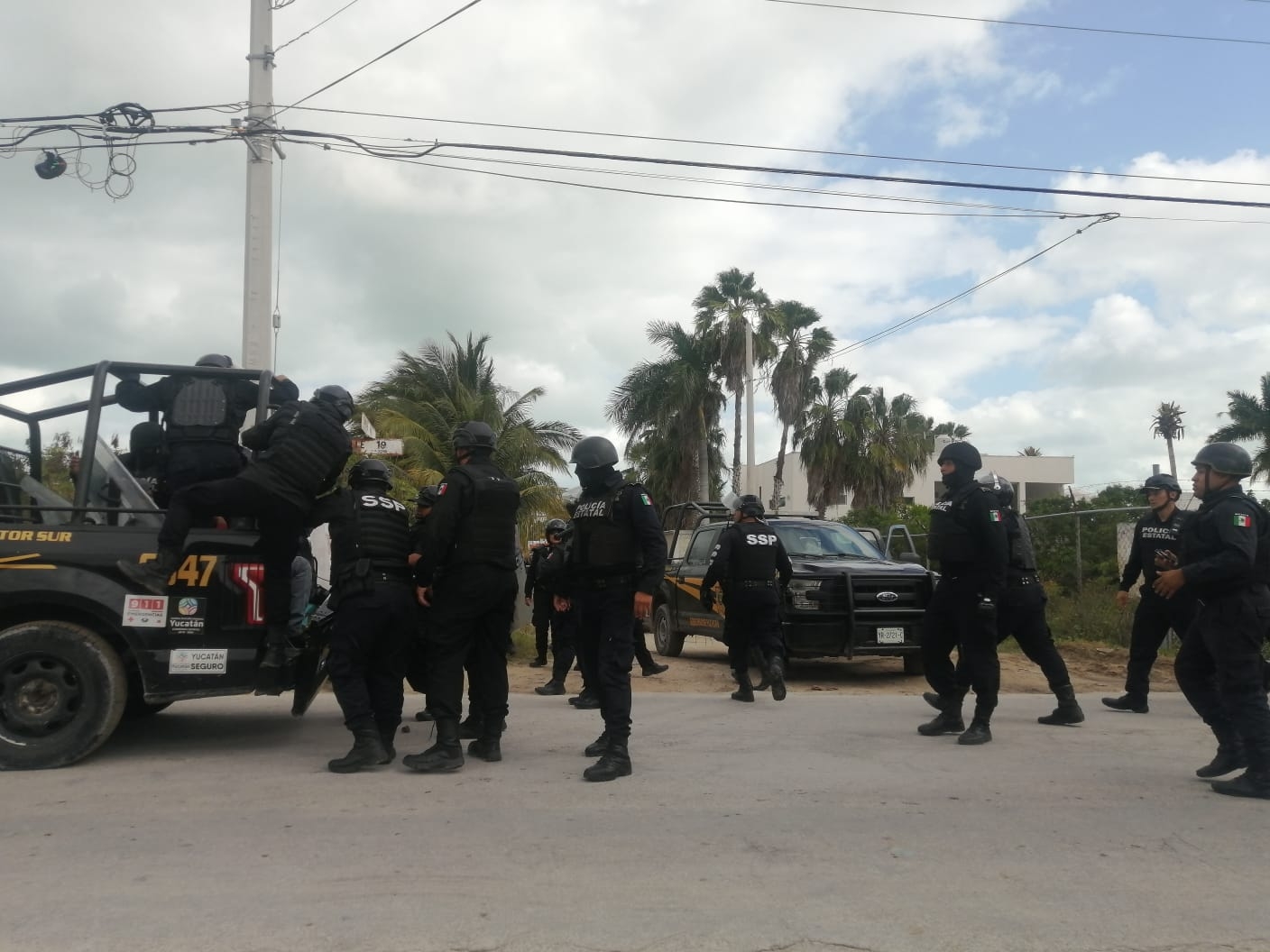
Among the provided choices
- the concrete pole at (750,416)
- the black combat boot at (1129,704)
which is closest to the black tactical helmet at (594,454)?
the black combat boot at (1129,704)

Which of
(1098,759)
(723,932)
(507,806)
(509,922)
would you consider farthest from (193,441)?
(1098,759)

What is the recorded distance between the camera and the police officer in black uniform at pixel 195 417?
6172 mm

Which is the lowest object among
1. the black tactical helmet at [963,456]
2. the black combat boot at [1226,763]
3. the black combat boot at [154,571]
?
the black combat boot at [1226,763]

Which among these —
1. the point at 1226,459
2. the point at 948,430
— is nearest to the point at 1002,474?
the point at 948,430

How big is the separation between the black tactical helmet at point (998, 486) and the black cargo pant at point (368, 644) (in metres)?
4.04

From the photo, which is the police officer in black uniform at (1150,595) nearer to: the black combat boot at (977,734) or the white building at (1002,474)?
the black combat boot at (977,734)

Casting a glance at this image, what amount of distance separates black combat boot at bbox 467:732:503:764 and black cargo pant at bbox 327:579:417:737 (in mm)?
619

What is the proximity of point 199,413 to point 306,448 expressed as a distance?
0.84 m

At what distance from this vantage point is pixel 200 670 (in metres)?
5.87

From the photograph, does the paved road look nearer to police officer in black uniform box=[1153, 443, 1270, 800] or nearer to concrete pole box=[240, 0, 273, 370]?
police officer in black uniform box=[1153, 443, 1270, 800]

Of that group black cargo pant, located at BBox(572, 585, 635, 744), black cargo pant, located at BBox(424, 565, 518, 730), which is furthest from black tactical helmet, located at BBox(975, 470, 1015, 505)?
black cargo pant, located at BBox(424, 565, 518, 730)

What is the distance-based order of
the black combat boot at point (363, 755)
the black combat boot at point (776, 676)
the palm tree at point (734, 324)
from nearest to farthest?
the black combat boot at point (363, 755) → the black combat boot at point (776, 676) → the palm tree at point (734, 324)

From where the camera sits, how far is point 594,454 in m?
6.35

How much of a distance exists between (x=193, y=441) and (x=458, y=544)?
170cm
